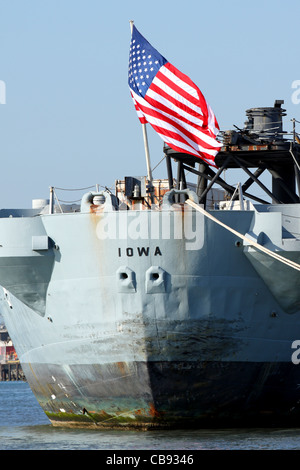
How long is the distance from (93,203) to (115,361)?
424 centimetres

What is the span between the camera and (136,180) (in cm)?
3155

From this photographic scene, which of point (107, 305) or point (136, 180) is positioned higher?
point (136, 180)

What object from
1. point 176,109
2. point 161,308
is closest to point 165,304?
point 161,308

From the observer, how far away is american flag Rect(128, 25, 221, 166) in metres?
30.5

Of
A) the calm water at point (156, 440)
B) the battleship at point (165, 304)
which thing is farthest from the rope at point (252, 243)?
the calm water at point (156, 440)

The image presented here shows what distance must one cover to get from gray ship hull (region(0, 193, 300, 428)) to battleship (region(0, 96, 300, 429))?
0.03m

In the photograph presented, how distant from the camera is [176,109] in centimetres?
3073

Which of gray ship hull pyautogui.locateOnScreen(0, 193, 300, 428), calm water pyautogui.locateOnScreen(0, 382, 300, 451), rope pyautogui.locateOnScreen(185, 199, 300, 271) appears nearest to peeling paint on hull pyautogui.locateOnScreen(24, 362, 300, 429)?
gray ship hull pyautogui.locateOnScreen(0, 193, 300, 428)

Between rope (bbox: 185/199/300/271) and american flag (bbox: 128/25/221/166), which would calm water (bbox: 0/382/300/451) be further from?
american flag (bbox: 128/25/221/166)

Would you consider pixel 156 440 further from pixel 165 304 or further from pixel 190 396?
pixel 165 304

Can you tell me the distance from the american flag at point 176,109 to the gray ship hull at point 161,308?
2.27 metres

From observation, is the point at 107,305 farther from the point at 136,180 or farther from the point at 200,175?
the point at 200,175
